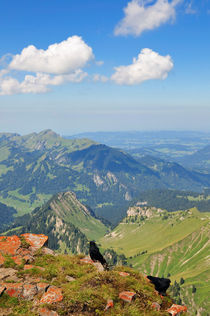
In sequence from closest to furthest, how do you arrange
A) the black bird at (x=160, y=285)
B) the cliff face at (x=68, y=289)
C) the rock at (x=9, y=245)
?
the cliff face at (x=68, y=289) → the black bird at (x=160, y=285) → the rock at (x=9, y=245)

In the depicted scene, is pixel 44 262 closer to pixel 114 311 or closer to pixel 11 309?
pixel 11 309

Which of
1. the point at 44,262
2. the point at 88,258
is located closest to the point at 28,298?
the point at 44,262

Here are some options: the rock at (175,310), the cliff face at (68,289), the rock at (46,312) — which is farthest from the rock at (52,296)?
the rock at (175,310)

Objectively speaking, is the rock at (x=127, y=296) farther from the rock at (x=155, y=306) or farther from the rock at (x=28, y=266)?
the rock at (x=28, y=266)

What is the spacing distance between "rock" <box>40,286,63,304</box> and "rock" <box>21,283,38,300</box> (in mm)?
1330

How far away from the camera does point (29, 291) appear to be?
22281 mm

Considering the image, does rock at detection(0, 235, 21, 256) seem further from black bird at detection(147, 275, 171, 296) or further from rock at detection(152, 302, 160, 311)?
rock at detection(152, 302, 160, 311)

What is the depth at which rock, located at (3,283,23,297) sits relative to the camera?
71.5ft

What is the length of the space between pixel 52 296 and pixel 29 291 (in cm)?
261

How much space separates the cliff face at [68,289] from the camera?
20.3 m

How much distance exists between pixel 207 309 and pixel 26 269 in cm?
21343

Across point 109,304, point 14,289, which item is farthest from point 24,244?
point 109,304

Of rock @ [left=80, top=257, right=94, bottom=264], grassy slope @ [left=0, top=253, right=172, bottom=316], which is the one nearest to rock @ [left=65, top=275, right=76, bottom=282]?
grassy slope @ [left=0, top=253, right=172, bottom=316]

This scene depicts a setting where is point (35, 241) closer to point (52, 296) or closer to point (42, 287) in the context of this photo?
point (42, 287)
